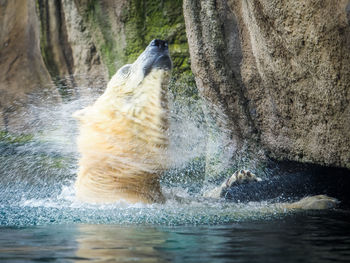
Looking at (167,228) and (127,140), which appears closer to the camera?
(167,228)

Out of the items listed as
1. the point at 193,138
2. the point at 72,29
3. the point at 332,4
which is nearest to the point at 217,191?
the point at 193,138

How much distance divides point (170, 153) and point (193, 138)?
3.73ft

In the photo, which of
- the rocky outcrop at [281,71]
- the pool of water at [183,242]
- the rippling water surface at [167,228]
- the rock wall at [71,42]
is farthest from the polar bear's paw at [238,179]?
the rock wall at [71,42]

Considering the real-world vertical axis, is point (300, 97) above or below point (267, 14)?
below

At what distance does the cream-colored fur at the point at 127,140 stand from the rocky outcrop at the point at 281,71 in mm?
1089

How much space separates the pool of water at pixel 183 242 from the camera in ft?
6.77

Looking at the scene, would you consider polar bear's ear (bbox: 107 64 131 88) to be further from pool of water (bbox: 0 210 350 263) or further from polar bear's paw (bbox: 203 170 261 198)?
pool of water (bbox: 0 210 350 263)

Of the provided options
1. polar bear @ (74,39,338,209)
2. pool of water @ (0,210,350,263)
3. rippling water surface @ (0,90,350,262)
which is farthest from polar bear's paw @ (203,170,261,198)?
pool of water @ (0,210,350,263)

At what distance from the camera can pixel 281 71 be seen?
4.74m

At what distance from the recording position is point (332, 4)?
3730 millimetres

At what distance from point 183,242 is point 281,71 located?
2.70m

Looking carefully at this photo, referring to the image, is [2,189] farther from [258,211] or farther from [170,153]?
[258,211]

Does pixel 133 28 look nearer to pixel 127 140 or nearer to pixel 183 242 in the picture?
pixel 127 140

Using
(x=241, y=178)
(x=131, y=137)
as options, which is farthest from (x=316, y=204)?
(x=131, y=137)
